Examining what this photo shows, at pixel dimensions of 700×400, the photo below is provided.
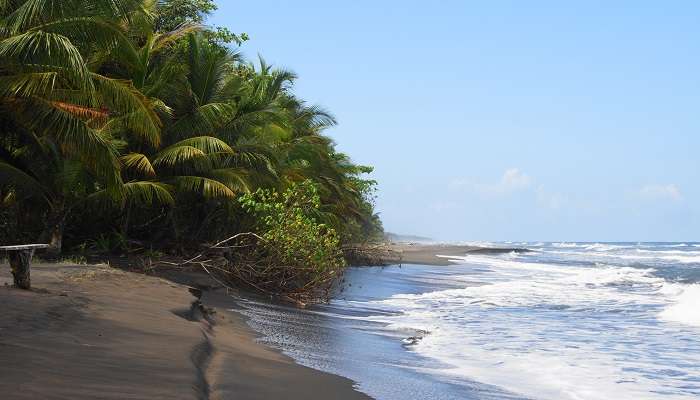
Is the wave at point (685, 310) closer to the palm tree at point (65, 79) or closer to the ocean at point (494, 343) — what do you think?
the ocean at point (494, 343)

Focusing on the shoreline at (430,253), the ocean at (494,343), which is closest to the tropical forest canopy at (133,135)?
the ocean at (494,343)

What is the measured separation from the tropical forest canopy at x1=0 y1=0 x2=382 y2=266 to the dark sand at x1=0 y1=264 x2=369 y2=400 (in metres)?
2.51

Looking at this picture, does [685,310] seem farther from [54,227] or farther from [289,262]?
[54,227]

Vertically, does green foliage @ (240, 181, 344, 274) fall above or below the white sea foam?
above

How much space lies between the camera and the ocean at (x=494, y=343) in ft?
22.9

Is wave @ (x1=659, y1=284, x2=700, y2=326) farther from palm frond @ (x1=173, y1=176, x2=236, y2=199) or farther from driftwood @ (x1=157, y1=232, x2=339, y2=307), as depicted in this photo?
palm frond @ (x1=173, y1=176, x2=236, y2=199)

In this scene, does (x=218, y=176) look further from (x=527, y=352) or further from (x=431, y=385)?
(x=431, y=385)

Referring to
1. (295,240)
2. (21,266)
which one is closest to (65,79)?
(21,266)

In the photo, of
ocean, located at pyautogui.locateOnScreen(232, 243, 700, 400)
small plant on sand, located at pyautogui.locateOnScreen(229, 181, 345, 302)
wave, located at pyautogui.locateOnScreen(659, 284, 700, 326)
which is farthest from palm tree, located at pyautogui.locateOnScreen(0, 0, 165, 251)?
wave, located at pyautogui.locateOnScreen(659, 284, 700, 326)

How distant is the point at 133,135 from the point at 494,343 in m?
8.84

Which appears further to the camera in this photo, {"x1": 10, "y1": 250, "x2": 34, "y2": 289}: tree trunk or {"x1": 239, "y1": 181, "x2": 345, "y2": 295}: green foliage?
{"x1": 239, "y1": 181, "x2": 345, "y2": 295}: green foliage

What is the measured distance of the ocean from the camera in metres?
6.98

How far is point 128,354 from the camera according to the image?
18.7ft

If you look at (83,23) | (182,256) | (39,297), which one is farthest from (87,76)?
(182,256)
